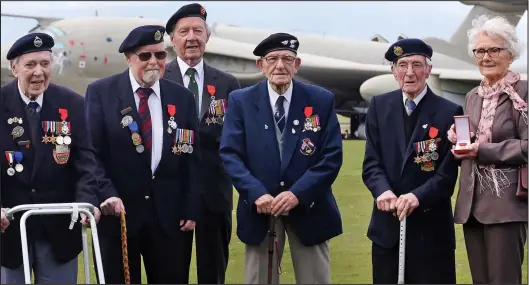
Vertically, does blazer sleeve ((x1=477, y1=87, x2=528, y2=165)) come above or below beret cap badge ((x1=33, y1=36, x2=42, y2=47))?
below

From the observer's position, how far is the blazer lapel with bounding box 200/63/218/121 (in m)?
5.28

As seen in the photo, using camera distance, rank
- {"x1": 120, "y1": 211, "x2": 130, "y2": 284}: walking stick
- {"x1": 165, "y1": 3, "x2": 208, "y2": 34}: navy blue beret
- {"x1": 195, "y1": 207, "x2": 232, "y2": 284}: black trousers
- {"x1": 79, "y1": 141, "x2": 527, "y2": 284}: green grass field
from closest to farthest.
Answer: {"x1": 120, "y1": 211, "x2": 130, "y2": 284}: walking stick, {"x1": 165, "y1": 3, "x2": 208, "y2": 34}: navy blue beret, {"x1": 195, "y1": 207, "x2": 232, "y2": 284}: black trousers, {"x1": 79, "y1": 141, "x2": 527, "y2": 284}: green grass field

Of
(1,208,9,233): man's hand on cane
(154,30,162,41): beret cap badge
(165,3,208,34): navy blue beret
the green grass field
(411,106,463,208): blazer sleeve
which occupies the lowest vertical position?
the green grass field

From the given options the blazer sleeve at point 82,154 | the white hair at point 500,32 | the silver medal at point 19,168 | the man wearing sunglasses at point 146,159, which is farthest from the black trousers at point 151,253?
the white hair at point 500,32

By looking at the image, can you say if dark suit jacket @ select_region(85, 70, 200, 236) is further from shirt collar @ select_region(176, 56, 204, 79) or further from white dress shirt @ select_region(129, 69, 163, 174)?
shirt collar @ select_region(176, 56, 204, 79)

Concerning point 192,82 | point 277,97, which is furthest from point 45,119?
point 277,97

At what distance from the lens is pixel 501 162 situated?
4543mm

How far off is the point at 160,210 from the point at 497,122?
1.81 metres

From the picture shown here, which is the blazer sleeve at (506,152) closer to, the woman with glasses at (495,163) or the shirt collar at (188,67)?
the woman with glasses at (495,163)

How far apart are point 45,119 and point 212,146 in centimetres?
113

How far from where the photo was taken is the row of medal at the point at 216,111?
527 cm

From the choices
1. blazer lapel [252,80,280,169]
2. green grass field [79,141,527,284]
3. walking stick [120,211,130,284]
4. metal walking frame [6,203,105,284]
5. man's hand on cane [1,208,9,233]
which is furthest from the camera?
green grass field [79,141,527,284]

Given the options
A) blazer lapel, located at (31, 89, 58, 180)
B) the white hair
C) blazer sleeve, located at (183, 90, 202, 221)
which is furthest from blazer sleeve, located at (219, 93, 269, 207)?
the white hair

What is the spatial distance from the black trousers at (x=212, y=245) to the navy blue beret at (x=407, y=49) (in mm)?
1419
